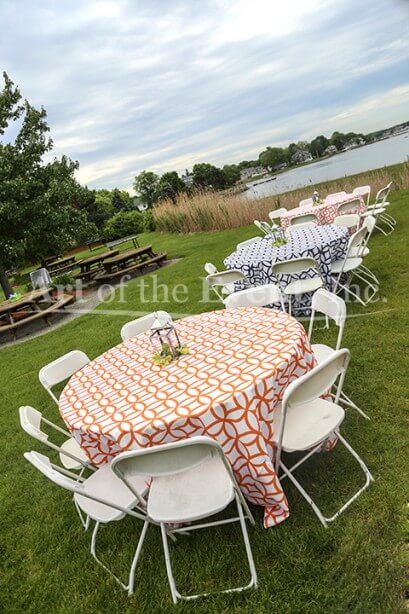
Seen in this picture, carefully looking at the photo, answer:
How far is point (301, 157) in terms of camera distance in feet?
113

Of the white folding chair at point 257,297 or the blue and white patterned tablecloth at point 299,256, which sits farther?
the blue and white patterned tablecloth at point 299,256

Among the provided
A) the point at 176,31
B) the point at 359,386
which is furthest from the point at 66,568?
the point at 176,31

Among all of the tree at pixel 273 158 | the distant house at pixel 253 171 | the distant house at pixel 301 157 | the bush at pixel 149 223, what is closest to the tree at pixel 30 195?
the bush at pixel 149 223

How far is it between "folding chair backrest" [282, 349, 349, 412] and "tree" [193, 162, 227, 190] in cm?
2972

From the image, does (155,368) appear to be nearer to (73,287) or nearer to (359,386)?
(359,386)

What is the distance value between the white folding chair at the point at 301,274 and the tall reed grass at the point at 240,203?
28.5ft

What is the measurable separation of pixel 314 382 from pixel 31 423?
1.74 m

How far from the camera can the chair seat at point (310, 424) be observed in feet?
7.08

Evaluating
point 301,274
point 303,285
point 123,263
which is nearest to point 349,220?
point 301,274

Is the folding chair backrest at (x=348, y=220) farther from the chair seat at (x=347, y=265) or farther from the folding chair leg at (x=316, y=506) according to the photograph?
the folding chair leg at (x=316, y=506)

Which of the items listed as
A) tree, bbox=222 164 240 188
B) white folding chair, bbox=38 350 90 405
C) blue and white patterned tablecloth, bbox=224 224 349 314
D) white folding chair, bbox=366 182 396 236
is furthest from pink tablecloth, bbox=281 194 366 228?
tree, bbox=222 164 240 188

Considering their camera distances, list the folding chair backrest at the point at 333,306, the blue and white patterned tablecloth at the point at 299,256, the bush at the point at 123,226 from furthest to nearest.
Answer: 1. the bush at the point at 123,226
2. the blue and white patterned tablecloth at the point at 299,256
3. the folding chair backrest at the point at 333,306

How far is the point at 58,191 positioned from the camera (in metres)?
12.2

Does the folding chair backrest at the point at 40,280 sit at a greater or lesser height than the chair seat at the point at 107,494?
greater
